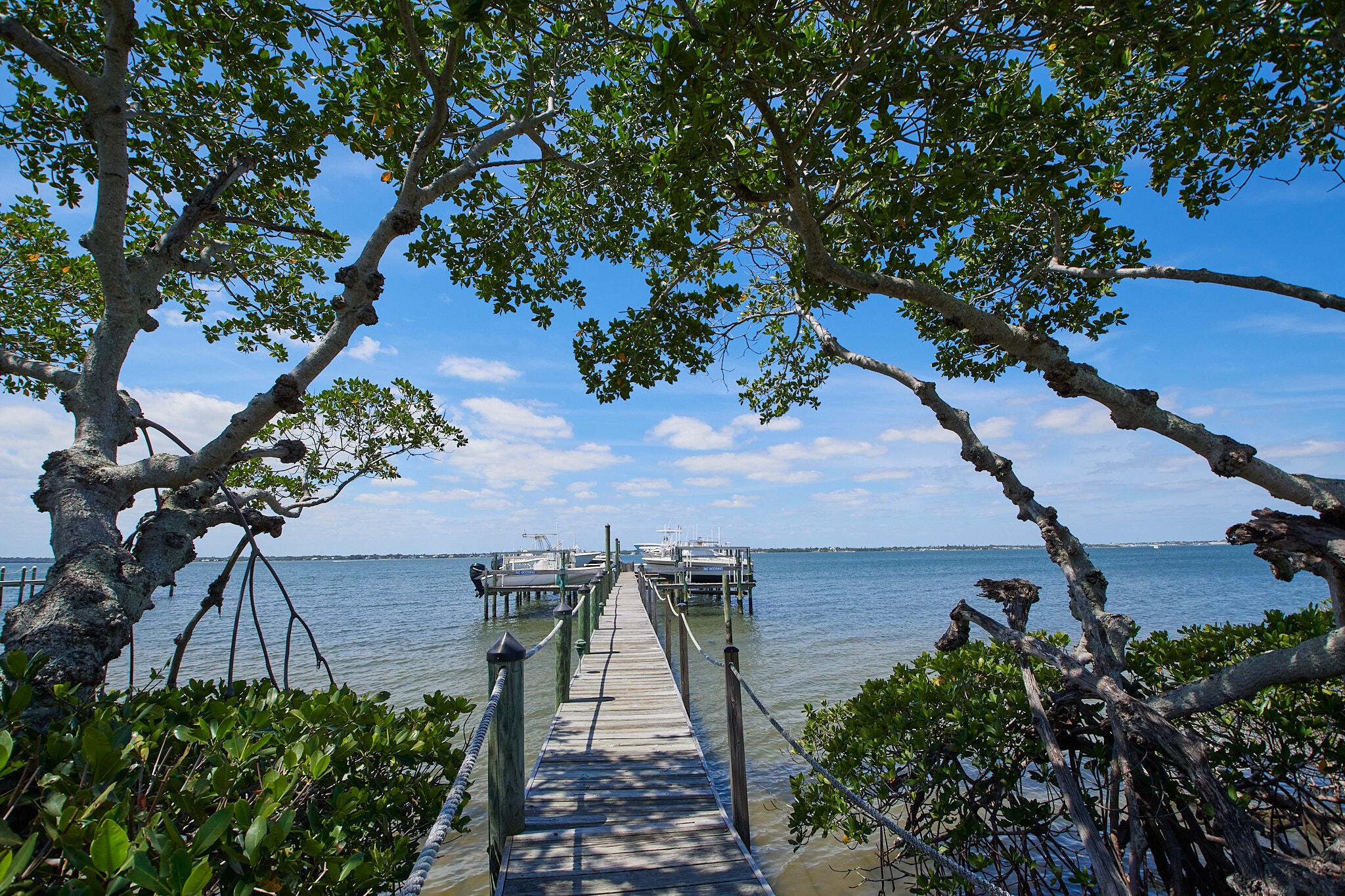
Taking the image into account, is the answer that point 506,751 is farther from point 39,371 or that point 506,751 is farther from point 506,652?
point 39,371

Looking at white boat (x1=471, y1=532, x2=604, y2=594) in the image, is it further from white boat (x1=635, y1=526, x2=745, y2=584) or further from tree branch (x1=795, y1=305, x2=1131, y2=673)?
tree branch (x1=795, y1=305, x2=1131, y2=673)

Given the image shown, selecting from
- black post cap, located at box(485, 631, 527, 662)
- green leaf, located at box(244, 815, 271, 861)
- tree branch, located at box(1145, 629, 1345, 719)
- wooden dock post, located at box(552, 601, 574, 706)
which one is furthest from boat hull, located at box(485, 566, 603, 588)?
green leaf, located at box(244, 815, 271, 861)

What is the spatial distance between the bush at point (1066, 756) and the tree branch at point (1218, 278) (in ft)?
7.26

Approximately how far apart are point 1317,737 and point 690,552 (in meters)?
33.0

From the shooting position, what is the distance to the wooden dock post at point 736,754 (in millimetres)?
4293

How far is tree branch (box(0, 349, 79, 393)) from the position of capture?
3.78 metres

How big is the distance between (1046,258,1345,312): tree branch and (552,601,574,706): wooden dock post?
630cm

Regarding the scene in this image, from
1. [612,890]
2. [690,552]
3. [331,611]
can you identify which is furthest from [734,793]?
[331,611]

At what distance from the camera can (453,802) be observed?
97.0 inches

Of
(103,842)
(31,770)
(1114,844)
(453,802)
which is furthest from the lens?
(1114,844)

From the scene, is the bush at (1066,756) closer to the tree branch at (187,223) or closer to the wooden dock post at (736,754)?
the wooden dock post at (736,754)

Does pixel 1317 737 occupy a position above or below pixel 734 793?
above

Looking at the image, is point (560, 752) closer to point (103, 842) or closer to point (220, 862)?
point (220, 862)

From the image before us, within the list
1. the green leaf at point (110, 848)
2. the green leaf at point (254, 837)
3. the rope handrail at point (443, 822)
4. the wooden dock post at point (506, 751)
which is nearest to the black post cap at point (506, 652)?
the wooden dock post at point (506, 751)
